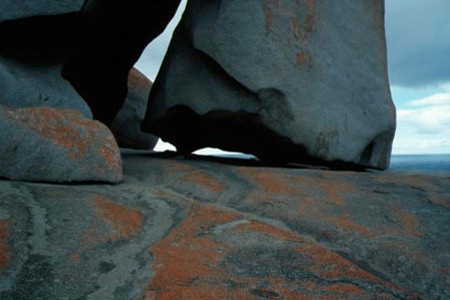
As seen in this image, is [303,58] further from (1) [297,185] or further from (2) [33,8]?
(2) [33,8]

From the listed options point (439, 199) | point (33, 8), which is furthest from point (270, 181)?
point (33, 8)

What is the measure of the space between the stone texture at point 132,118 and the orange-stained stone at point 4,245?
5104 mm

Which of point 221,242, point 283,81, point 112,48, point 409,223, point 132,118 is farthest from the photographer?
point 132,118

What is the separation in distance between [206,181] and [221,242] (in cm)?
109

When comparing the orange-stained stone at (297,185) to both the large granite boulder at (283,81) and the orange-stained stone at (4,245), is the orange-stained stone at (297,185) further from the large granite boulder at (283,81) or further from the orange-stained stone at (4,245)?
the orange-stained stone at (4,245)

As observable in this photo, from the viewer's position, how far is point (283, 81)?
3.56 metres

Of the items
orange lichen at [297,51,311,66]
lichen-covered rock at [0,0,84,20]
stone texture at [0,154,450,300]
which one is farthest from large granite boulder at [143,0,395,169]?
lichen-covered rock at [0,0,84,20]

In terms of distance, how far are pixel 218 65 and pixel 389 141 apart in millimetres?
2199

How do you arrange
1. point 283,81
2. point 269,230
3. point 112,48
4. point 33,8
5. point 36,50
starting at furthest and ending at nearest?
point 112,48 → point 283,81 → point 36,50 → point 33,8 → point 269,230

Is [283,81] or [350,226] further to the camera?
[283,81]

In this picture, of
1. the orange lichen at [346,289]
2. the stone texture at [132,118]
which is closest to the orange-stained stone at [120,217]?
the orange lichen at [346,289]

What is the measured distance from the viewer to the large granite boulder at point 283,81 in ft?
11.7

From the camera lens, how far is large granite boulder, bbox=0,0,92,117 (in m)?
Answer: 3.00

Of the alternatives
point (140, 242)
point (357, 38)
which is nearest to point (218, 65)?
point (357, 38)
